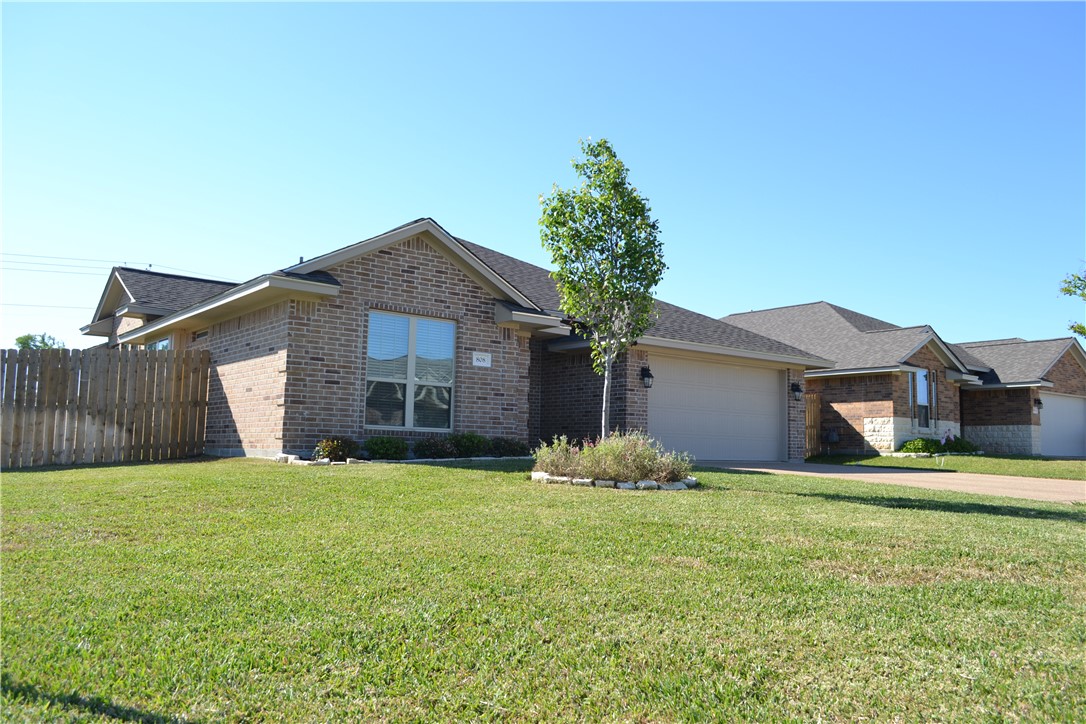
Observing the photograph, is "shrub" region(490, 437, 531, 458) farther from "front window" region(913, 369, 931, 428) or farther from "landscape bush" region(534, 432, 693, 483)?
"front window" region(913, 369, 931, 428)

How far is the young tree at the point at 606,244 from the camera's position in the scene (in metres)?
11.6

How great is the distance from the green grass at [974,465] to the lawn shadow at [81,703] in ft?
60.4

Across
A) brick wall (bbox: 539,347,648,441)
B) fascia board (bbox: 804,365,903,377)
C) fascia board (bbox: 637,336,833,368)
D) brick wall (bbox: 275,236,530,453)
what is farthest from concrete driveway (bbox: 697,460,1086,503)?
fascia board (bbox: 804,365,903,377)

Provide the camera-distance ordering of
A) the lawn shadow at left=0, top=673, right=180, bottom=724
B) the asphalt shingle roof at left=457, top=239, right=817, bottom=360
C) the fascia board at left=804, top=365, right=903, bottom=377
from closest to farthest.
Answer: the lawn shadow at left=0, top=673, right=180, bottom=724
the asphalt shingle roof at left=457, top=239, right=817, bottom=360
the fascia board at left=804, top=365, right=903, bottom=377

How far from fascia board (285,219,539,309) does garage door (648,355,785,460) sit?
15.1 feet

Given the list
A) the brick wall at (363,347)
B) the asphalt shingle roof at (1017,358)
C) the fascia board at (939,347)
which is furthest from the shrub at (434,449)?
the asphalt shingle roof at (1017,358)

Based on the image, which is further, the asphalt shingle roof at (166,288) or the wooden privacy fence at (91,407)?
the asphalt shingle roof at (166,288)

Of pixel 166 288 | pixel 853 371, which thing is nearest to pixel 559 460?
pixel 166 288

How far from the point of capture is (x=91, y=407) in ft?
44.1

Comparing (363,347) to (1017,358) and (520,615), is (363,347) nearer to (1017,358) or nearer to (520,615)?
(520,615)

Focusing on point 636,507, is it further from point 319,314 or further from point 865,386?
point 865,386

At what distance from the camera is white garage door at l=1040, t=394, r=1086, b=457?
97.5 ft

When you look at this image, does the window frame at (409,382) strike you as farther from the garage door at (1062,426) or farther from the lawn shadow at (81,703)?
the garage door at (1062,426)

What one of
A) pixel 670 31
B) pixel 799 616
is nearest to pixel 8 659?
pixel 799 616
